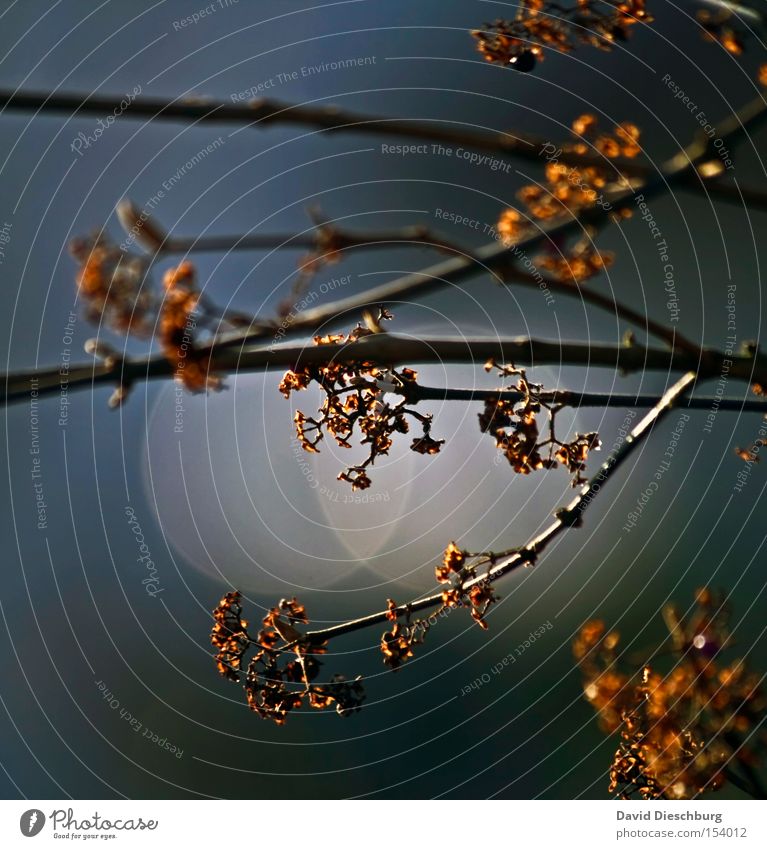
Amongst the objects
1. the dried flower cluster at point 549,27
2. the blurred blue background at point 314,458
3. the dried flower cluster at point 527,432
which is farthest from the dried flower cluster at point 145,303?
the dried flower cluster at point 549,27

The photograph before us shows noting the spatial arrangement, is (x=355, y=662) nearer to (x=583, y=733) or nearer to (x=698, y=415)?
(x=583, y=733)

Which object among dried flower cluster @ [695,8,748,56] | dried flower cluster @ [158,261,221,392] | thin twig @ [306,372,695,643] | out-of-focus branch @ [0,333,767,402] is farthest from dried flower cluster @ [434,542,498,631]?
dried flower cluster @ [695,8,748,56]

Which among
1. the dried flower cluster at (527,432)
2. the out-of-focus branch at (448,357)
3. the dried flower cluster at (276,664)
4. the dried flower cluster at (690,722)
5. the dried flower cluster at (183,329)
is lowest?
the dried flower cluster at (690,722)

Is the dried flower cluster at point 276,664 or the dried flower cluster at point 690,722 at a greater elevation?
the dried flower cluster at point 276,664

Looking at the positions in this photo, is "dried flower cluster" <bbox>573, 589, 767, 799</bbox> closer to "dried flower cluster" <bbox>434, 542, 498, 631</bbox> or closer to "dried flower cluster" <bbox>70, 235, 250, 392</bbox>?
"dried flower cluster" <bbox>434, 542, 498, 631</bbox>

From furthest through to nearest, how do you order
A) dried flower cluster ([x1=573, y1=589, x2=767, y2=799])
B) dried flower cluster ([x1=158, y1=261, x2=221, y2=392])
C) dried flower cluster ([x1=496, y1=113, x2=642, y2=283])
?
dried flower cluster ([x1=496, y1=113, x2=642, y2=283]) → dried flower cluster ([x1=573, y1=589, x2=767, y2=799]) → dried flower cluster ([x1=158, y1=261, x2=221, y2=392])

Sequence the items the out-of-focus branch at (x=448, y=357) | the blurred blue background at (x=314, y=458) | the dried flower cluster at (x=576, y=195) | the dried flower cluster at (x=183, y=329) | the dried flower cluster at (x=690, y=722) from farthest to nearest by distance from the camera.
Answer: the blurred blue background at (x=314, y=458) < the dried flower cluster at (x=576, y=195) < the dried flower cluster at (x=690, y=722) < the dried flower cluster at (x=183, y=329) < the out-of-focus branch at (x=448, y=357)
